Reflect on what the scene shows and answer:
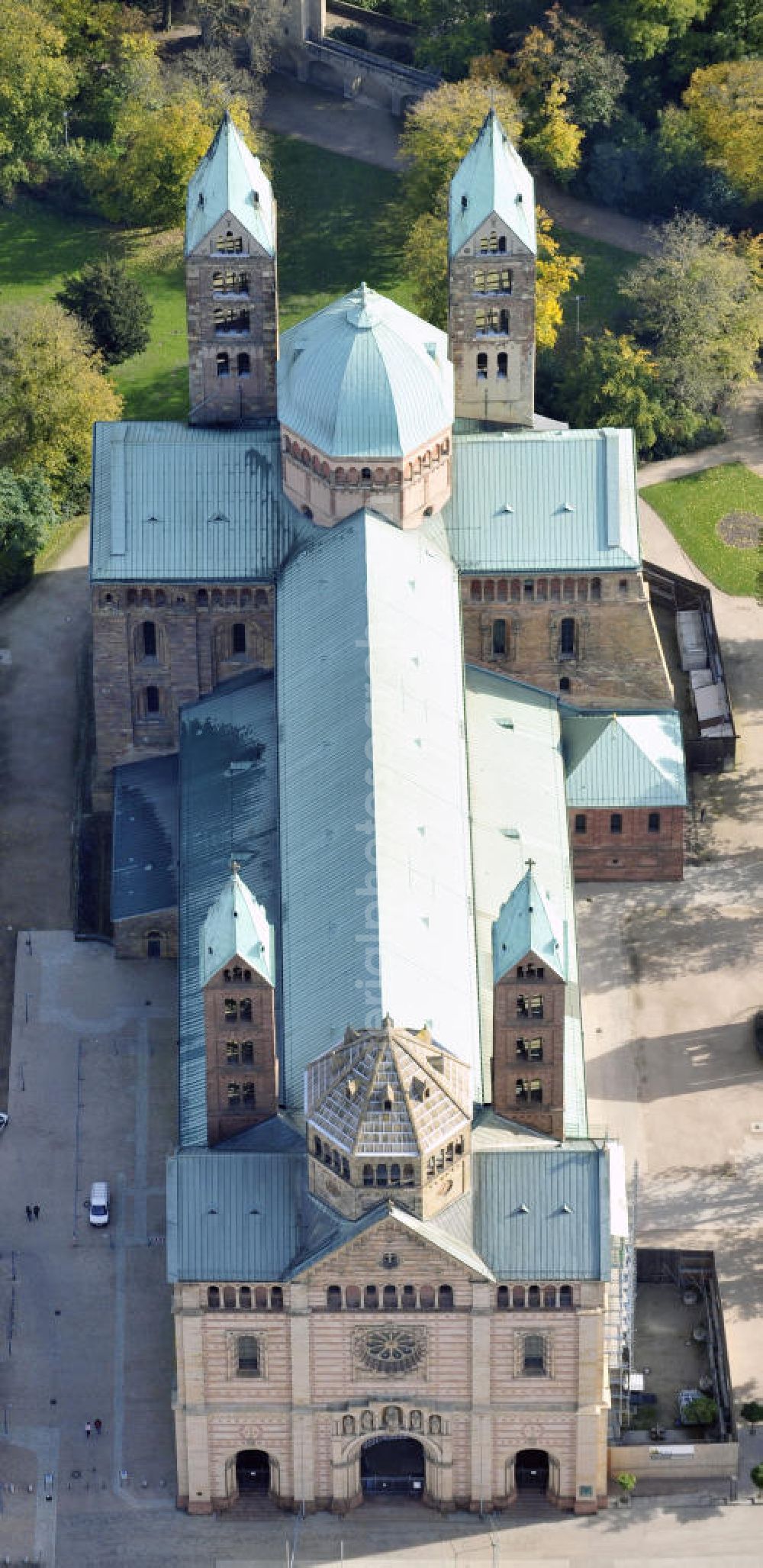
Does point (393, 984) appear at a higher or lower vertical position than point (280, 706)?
lower

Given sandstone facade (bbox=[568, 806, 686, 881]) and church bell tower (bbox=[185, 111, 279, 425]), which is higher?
church bell tower (bbox=[185, 111, 279, 425])

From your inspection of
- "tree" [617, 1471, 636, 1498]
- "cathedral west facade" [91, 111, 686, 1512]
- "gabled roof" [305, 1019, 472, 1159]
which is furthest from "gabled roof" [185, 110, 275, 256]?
"tree" [617, 1471, 636, 1498]

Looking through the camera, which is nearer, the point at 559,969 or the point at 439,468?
the point at 559,969

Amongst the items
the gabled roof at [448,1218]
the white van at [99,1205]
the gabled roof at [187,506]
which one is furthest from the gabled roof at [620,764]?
the gabled roof at [448,1218]

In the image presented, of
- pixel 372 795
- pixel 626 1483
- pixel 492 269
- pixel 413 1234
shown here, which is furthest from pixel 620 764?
pixel 413 1234

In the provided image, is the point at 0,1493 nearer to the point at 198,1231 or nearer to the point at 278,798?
the point at 198,1231

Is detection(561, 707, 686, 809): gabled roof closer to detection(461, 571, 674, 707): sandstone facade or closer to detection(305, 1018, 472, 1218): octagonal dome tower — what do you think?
detection(461, 571, 674, 707): sandstone facade

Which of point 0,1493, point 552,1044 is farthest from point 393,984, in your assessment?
point 0,1493

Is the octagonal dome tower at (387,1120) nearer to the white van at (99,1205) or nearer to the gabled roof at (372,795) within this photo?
the gabled roof at (372,795)
